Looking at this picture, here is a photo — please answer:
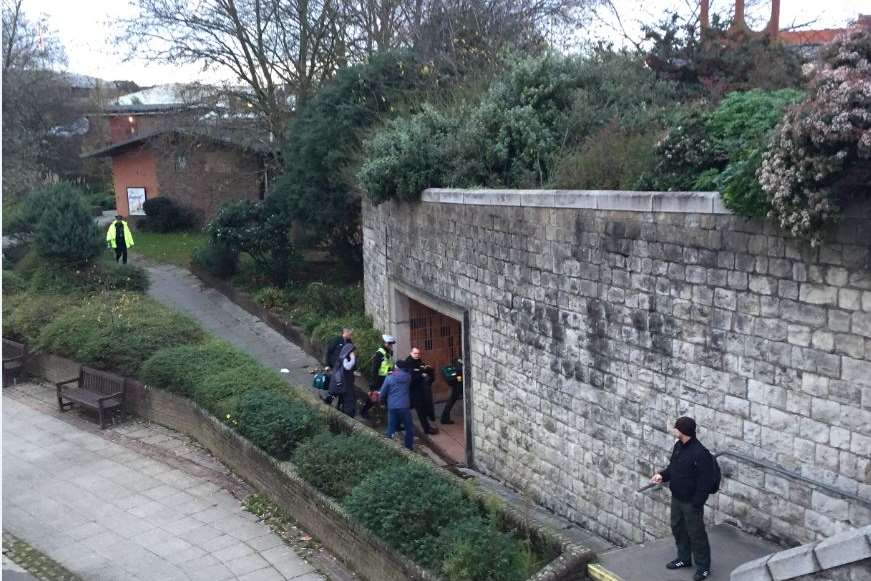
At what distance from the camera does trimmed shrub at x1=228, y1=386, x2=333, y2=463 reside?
1070 cm

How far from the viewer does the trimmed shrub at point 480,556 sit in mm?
7262

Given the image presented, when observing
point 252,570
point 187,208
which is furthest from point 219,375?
point 187,208

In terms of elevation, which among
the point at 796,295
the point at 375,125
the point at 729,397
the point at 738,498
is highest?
→ the point at 375,125

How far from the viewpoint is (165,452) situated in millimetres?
12430

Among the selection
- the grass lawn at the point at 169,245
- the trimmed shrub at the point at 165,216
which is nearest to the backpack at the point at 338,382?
the grass lawn at the point at 169,245

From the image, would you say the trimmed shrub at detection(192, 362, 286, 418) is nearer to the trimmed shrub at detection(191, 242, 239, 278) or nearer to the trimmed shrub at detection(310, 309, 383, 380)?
the trimmed shrub at detection(310, 309, 383, 380)

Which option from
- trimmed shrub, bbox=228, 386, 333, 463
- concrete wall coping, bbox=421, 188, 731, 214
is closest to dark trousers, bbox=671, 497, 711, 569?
concrete wall coping, bbox=421, 188, 731, 214

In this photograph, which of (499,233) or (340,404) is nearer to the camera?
(499,233)

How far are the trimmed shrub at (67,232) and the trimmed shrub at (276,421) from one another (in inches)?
331

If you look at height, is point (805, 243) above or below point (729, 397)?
above

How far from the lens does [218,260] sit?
2047 centimetres

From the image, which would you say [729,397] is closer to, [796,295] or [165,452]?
[796,295]

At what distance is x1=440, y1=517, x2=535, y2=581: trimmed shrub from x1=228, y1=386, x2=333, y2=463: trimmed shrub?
354 centimetres

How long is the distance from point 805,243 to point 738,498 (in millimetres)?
2464
